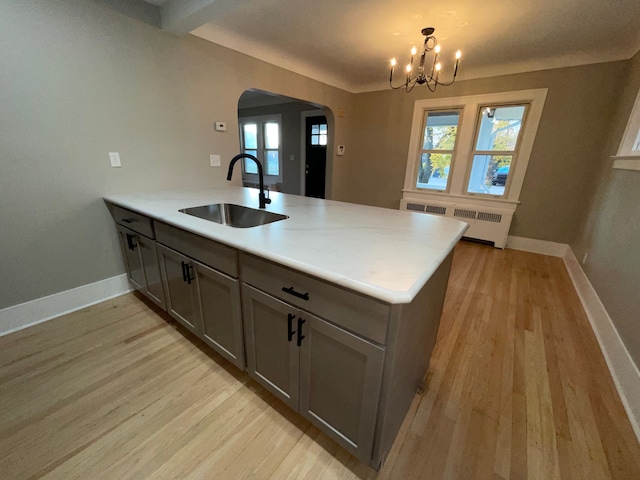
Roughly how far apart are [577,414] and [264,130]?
7007 mm

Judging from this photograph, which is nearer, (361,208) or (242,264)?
(242,264)

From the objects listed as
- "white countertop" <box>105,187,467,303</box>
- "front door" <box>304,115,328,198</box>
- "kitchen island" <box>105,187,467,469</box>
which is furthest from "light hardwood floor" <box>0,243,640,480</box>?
"front door" <box>304,115,328,198</box>

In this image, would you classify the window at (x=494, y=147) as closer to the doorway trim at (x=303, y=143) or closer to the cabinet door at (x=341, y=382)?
the doorway trim at (x=303, y=143)

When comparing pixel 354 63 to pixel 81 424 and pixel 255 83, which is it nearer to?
pixel 255 83

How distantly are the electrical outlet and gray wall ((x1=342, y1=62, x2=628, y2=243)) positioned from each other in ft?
12.5

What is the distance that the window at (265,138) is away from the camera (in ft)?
20.9

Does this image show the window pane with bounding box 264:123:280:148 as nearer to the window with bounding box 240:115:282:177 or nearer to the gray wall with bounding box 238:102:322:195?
the window with bounding box 240:115:282:177

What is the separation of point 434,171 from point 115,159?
4154 mm

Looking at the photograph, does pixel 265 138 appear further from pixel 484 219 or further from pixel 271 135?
pixel 484 219

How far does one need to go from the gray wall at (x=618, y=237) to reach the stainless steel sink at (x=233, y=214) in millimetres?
2345

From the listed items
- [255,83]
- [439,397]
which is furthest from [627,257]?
[255,83]

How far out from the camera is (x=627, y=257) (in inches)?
70.5

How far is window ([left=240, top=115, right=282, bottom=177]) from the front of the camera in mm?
6375

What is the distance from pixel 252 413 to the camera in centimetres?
129
